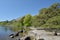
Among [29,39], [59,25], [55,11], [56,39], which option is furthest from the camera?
[55,11]

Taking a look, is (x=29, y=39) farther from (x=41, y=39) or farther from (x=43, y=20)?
(x=43, y=20)

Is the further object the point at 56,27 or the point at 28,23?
the point at 28,23

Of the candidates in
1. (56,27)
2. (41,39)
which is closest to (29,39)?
(41,39)

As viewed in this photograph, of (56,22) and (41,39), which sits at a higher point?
(56,22)

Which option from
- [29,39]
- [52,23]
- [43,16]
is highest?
[43,16]

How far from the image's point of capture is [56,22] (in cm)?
3362

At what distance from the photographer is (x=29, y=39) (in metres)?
22.2

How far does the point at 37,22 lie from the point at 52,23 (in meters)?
13.5

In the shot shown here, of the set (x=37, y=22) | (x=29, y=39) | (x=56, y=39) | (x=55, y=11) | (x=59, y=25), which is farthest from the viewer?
(x=37, y=22)

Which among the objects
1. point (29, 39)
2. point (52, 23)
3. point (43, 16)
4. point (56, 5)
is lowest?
point (29, 39)

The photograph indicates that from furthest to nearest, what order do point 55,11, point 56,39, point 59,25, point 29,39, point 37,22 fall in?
point 37,22 < point 55,11 < point 59,25 < point 29,39 < point 56,39

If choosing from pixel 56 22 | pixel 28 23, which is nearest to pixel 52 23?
pixel 56 22

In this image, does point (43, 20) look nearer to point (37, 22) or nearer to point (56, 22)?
point (37, 22)

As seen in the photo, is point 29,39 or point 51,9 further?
point 51,9
